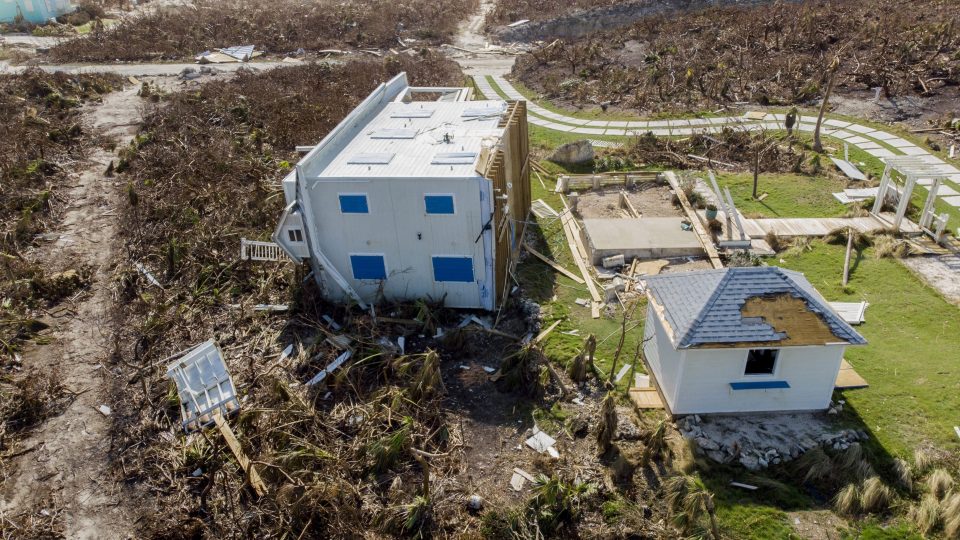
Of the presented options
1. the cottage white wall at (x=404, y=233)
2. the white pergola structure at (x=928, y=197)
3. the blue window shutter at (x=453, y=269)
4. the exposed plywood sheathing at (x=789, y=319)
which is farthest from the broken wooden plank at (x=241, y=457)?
the white pergola structure at (x=928, y=197)

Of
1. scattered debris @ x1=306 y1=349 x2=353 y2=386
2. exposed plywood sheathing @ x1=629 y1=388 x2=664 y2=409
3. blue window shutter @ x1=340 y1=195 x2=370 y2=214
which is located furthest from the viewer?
blue window shutter @ x1=340 y1=195 x2=370 y2=214

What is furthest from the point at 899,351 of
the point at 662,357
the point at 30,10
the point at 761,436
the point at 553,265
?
the point at 30,10

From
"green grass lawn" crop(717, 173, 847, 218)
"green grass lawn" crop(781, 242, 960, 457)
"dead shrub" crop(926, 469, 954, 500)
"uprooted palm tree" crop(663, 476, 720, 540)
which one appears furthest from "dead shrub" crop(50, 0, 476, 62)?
"dead shrub" crop(926, 469, 954, 500)

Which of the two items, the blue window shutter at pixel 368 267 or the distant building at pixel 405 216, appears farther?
the blue window shutter at pixel 368 267

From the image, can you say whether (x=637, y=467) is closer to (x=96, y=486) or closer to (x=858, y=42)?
(x=96, y=486)

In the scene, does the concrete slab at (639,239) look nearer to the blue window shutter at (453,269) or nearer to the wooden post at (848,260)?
the wooden post at (848,260)

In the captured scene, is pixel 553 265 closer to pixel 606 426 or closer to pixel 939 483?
pixel 606 426

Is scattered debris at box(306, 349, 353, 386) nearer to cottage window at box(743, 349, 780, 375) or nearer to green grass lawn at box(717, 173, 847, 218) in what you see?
cottage window at box(743, 349, 780, 375)
